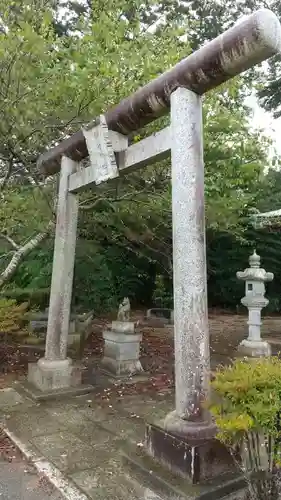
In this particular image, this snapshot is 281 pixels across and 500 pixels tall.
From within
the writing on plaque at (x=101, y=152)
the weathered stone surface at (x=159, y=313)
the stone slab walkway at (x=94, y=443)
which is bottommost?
the stone slab walkway at (x=94, y=443)

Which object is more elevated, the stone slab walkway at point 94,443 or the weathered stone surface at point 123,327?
the weathered stone surface at point 123,327

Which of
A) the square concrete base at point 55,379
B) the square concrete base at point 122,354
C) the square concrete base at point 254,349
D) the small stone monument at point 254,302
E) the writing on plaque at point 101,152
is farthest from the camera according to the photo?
the small stone monument at point 254,302

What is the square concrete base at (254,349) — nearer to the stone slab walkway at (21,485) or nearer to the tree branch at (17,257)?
the tree branch at (17,257)

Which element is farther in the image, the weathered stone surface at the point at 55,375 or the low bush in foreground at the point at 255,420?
the weathered stone surface at the point at 55,375

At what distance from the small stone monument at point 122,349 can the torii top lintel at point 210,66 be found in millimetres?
3344

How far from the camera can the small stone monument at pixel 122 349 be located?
662cm

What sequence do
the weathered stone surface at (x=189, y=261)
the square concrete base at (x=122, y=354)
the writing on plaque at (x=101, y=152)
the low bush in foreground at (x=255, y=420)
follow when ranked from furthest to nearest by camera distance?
1. the square concrete base at (x=122, y=354)
2. the writing on plaque at (x=101, y=152)
3. the weathered stone surface at (x=189, y=261)
4. the low bush in foreground at (x=255, y=420)

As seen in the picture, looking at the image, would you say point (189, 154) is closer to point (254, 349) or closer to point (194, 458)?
point (194, 458)

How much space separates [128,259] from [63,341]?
10301mm

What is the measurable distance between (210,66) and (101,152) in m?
1.67

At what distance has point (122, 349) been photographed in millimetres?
6629

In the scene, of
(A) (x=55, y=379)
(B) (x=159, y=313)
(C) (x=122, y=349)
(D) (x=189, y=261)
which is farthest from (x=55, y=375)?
(B) (x=159, y=313)

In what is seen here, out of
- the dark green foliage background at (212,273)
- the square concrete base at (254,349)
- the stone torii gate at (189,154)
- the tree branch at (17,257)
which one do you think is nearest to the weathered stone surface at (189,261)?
the stone torii gate at (189,154)

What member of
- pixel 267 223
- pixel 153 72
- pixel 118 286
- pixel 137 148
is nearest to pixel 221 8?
pixel 267 223
